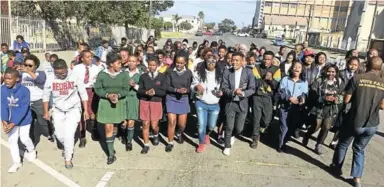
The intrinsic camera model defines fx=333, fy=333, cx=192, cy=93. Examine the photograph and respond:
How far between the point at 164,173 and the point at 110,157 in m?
0.92

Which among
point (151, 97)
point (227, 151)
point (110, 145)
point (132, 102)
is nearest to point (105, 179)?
point (110, 145)

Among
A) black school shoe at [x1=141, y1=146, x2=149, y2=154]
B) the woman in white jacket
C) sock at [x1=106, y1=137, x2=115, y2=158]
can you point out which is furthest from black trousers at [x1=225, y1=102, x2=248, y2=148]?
sock at [x1=106, y1=137, x2=115, y2=158]

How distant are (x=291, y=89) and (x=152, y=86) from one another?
2.39 meters

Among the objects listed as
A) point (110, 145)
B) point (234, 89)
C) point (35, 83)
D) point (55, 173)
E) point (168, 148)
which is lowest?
point (55, 173)

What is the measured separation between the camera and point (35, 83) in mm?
5297

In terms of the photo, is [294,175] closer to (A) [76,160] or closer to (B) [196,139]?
(B) [196,139]

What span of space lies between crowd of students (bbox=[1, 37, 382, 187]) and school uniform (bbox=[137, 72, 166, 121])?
16mm

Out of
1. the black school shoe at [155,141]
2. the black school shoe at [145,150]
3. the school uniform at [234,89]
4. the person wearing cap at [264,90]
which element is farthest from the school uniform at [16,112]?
the person wearing cap at [264,90]

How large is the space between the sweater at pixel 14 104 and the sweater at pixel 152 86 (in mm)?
1675

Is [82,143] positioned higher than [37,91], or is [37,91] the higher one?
[37,91]

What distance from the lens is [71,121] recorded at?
4781 mm

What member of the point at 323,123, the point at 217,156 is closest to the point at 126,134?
the point at 217,156

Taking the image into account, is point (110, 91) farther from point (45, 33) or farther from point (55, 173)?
point (45, 33)

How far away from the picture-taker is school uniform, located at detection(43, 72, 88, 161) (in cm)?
470
